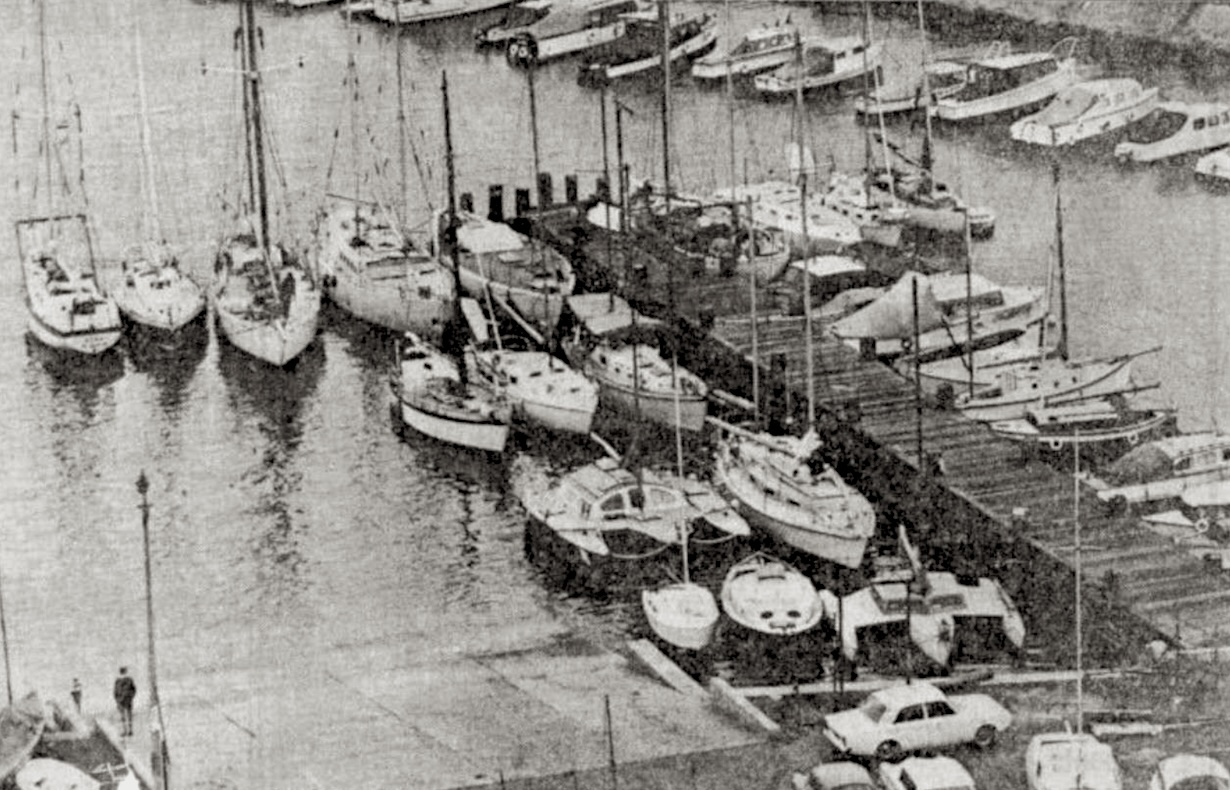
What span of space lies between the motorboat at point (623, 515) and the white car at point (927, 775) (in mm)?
12346

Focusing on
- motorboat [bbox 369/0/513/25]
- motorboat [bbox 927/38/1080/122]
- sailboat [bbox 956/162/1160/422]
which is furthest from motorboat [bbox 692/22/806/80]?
sailboat [bbox 956/162/1160/422]

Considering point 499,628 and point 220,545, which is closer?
point 499,628

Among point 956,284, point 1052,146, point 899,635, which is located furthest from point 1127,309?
point 899,635

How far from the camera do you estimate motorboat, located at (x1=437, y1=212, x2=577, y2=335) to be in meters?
64.4

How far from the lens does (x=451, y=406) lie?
56.3 meters

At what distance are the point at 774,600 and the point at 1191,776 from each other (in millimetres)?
12275

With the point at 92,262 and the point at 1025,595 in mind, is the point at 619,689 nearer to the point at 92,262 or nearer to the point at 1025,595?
Result: the point at 1025,595

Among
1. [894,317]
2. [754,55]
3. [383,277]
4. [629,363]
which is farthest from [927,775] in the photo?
[754,55]

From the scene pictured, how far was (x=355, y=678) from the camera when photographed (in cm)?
4288

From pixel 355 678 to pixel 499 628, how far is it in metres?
4.62

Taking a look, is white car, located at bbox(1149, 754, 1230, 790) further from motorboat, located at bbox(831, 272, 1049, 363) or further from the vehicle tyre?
motorboat, located at bbox(831, 272, 1049, 363)

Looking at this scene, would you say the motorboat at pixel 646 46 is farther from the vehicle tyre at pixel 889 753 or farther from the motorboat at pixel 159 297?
the vehicle tyre at pixel 889 753

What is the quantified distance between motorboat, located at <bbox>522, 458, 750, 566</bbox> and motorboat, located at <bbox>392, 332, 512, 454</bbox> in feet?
18.8

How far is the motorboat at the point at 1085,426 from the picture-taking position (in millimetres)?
52906
